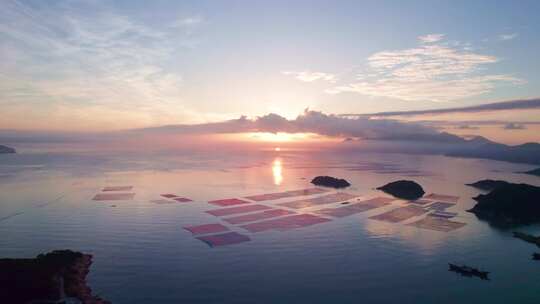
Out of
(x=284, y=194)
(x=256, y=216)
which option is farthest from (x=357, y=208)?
(x=284, y=194)

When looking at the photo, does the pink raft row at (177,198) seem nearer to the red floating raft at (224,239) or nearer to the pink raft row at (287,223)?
the pink raft row at (287,223)


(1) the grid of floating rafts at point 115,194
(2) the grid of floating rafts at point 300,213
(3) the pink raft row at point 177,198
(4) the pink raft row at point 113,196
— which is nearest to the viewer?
(2) the grid of floating rafts at point 300,213

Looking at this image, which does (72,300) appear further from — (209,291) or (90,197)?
(90,197)

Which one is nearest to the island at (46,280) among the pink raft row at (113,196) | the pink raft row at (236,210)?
the pink raft row at (236,210)

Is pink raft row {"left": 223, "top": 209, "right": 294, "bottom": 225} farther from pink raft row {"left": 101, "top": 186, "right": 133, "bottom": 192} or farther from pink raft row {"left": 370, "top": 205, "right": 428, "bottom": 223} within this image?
Answer: pink raft row {"left": 101, "top": 186, "right": 133, "bottom": 192}

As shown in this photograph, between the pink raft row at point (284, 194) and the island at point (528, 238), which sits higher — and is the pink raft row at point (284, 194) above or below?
above

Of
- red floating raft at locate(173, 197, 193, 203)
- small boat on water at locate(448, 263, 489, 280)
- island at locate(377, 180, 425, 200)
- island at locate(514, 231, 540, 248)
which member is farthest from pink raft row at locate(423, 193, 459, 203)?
red floating raft at locate(173, 197, 193, 203)

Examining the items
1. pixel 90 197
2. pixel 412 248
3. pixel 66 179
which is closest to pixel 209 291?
pixel 412 248
